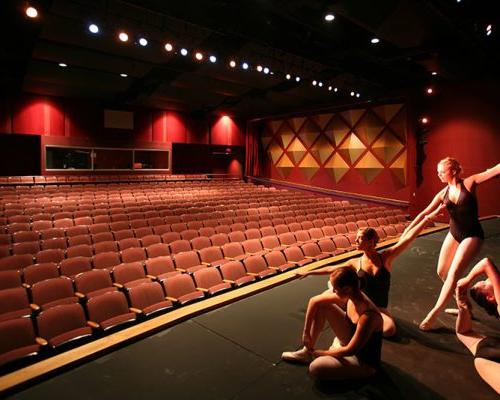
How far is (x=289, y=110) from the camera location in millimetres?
11086

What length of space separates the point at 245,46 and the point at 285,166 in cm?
564

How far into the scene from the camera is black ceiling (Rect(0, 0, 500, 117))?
15.5 feet

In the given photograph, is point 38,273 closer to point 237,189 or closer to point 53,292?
point 53,292

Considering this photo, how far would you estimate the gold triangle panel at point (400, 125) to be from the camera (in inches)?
343

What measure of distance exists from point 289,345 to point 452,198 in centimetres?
126

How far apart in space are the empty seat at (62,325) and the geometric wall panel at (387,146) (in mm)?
8209

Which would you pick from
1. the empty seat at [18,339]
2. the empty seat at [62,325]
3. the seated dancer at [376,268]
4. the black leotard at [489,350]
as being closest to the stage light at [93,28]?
the empty seat at [62,325]

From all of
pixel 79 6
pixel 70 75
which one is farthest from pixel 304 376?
pixel 70 75

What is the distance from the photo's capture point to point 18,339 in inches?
85.1

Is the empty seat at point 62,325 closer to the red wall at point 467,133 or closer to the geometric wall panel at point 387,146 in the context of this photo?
the red wall at point 467,133

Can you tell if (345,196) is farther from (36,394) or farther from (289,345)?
(36,394)

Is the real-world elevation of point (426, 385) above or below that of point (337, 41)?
below

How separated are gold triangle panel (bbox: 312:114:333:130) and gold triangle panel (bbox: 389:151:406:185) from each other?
2.34 metres

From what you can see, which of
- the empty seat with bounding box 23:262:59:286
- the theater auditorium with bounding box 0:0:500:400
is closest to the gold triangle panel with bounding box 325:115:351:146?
the theater auditorium with bounding box 0:0:500:400
